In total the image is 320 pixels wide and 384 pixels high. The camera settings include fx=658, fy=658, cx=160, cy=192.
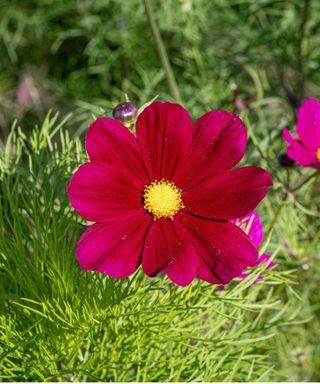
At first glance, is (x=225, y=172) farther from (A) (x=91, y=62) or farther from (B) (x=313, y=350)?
(A) (x=91, y=62)

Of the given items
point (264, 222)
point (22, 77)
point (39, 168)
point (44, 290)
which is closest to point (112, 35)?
point (22, 77)

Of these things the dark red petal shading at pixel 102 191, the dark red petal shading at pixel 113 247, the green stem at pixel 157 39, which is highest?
the green stem at pixel 157 39

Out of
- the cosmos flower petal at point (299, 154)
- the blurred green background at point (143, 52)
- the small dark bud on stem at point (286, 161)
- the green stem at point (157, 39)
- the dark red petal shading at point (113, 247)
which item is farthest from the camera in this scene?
the blurred green background at point (143, 52)

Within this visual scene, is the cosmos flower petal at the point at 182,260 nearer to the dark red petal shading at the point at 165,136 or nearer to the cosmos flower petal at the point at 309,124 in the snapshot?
the dark red petal shading at the point at 165,136

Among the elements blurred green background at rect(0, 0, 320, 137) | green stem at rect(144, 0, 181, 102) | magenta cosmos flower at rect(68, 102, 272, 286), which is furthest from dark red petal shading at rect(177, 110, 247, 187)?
blurred green background at rect(0, 0, 320, 137)

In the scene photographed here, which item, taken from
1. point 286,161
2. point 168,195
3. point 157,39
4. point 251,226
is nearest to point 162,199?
point 168,195

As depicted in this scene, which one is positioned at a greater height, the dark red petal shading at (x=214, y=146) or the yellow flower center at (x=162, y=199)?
the dark red petal shading at (x=214, y=146)

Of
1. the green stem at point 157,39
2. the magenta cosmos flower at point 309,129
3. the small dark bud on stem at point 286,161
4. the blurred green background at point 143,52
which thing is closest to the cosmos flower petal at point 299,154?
the magenta cosmos flower at point 309,129

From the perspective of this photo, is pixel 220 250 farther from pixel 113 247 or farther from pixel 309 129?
pixel 309 129
